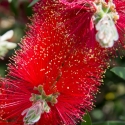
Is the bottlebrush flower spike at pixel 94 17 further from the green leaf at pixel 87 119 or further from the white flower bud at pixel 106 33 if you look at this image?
the green leaf at pixel 87 119

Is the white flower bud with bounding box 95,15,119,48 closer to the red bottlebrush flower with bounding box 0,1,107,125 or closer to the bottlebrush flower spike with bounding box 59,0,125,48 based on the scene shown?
the bottlebrush flower spike with bounding box 59,0,125,48

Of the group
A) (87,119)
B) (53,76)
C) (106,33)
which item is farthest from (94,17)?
(87,119)

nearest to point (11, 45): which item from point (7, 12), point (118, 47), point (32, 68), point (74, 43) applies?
point (32, 68)

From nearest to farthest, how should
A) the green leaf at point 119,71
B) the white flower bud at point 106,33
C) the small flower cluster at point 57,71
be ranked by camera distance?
the white flower bud at point 106,33
the small flower cluster at point 57,71
the green leaf at point 119,71

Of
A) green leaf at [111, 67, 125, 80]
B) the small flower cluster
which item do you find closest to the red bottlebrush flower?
the small flower cluster

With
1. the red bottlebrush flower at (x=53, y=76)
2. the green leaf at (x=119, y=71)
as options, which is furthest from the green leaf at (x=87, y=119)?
the green leaf at (x=119, y=71)

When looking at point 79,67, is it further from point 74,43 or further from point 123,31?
point 123,31

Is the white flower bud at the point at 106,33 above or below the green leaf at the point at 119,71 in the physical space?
above

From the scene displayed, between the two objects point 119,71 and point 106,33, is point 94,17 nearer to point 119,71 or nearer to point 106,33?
point 106,33
